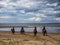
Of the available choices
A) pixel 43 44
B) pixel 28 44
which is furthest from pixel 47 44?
pixel 28 44

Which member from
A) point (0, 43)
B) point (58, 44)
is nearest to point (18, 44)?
point (0, 43)

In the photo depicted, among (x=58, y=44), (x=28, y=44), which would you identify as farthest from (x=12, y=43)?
(x=58, y=44)

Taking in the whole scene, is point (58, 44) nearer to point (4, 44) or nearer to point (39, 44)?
point (39, 44)

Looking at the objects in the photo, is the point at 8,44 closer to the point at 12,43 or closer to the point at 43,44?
the point at 12,43

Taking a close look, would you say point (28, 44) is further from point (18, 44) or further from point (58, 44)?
point (58, 44)

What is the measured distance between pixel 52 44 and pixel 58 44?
0.54 meters

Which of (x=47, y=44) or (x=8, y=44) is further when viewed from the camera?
(x=47, y=44)

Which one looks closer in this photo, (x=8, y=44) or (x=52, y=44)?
(x=8, y=44)

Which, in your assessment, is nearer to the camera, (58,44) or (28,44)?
(28,44)

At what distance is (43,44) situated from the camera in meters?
11.9

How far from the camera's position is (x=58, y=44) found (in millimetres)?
12453

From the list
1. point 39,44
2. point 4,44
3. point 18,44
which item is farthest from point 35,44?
point 4,44

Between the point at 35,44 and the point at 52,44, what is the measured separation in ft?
4.04

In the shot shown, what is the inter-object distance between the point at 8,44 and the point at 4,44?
250mm
